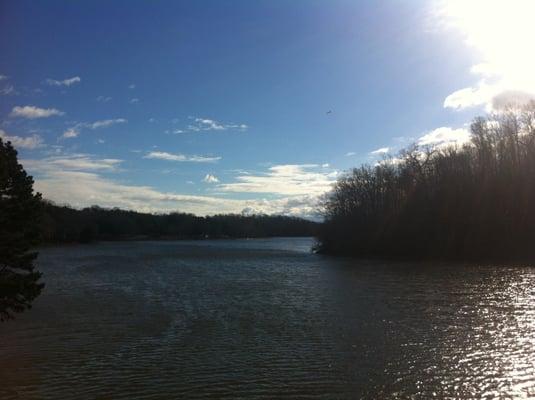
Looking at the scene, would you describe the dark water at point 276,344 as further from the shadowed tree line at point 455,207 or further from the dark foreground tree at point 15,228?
the shadowed tree line at point 455,207

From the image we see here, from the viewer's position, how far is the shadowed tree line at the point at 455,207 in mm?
55188

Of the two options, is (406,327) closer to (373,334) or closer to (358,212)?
(373,334)

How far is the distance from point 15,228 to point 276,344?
366 inches

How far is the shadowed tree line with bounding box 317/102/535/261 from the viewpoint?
181ft

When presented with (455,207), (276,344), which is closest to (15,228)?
(276,344)

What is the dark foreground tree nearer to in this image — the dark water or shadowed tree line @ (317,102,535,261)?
the dark water

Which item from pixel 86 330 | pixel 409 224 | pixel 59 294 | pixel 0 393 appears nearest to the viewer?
pixel 0 393

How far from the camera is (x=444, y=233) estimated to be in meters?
61.6

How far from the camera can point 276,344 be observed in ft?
55.5

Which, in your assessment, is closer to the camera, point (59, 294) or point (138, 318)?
point (138, 318)

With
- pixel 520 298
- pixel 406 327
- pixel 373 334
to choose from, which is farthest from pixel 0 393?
pixel 520 298

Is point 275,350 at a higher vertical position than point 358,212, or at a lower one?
lower

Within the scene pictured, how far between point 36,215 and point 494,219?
5365 centimetres

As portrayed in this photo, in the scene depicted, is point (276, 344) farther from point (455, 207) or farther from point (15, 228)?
point (455, 207)
